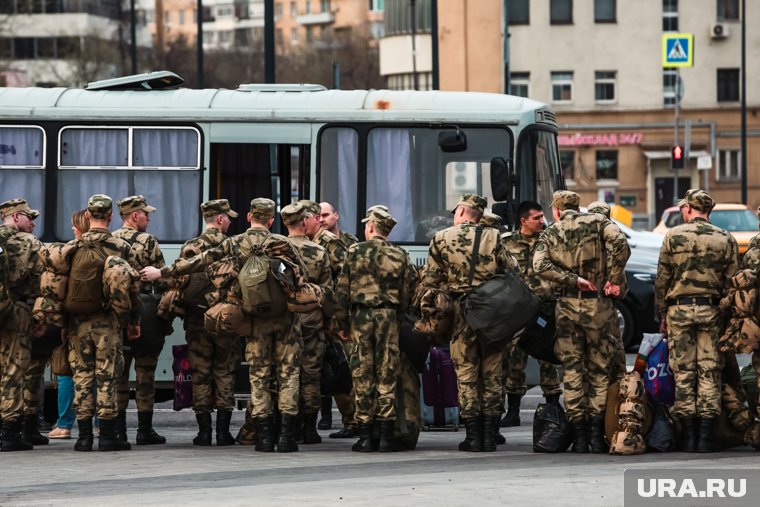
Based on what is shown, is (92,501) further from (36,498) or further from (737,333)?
(737,333)

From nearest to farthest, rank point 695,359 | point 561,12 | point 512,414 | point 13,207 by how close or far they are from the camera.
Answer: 1. point 695,359
2. point 13,207
3. point 512,414
4. point 561,12

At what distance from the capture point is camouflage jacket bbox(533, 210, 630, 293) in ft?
39.2

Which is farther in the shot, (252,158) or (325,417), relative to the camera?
(252,158)

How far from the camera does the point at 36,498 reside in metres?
9.79

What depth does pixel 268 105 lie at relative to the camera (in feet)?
49.6

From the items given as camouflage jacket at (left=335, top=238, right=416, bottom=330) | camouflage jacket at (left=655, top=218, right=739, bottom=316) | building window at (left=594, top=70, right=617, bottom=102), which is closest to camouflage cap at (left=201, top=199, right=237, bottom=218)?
camouflage jacket at (left=335, top=238, right=416, bottom=330)

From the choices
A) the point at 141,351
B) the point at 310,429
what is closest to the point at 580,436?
the point at 310,429

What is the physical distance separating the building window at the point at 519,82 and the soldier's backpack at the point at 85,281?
4975cm

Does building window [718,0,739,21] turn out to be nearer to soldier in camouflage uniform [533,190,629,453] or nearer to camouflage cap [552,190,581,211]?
camouflage cap [552,190,581,211]

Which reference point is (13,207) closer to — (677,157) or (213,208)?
(213,208)

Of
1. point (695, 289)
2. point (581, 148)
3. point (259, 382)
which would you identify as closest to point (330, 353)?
point (259, 382)

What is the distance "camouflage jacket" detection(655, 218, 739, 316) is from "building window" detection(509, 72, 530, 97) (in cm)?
4955

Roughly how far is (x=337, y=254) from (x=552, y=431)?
2346 millimetres

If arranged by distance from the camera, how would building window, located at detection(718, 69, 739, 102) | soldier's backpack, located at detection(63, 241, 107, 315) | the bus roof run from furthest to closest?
1. building window, located at detection(718, 69, 739, 102)
2. the bus roof
3. soldier's backpack, located at detection(63, 241, 107, 315)
